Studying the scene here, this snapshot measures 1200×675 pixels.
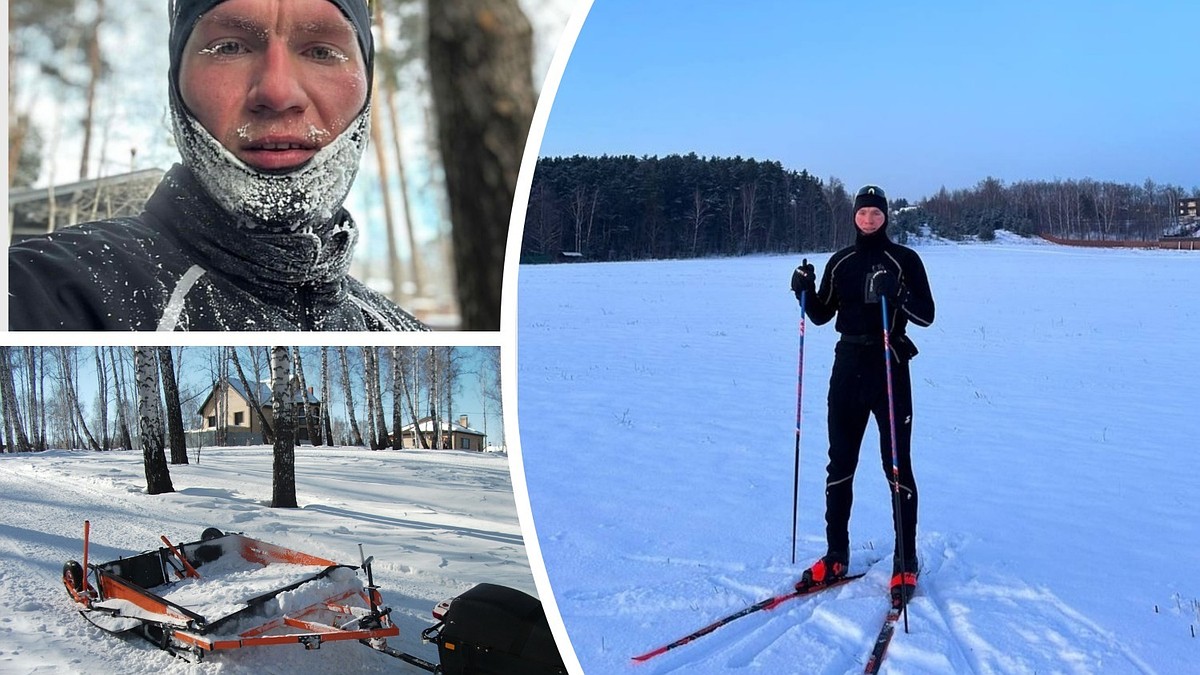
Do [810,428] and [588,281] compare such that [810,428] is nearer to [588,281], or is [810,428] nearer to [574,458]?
[574,458]

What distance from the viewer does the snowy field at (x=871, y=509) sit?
3.05m

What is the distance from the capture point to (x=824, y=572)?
11.4 feet

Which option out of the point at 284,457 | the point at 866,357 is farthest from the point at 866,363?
the point at 284,457

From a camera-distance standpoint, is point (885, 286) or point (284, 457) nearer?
point (284, 457)

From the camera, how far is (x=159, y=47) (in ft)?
7.27

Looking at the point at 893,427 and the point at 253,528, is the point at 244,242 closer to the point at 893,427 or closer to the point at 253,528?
the point at 253,528

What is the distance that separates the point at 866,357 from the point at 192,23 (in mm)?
2792

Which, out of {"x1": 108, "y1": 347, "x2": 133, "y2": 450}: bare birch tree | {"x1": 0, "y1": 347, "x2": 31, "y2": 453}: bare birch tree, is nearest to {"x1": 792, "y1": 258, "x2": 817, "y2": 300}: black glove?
{"x1": 108, "y1": 347, "x2": 133, "y2": 450}: bare birch tree

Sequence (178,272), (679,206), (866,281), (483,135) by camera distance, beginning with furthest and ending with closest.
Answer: (679,206)
(866,281)
(483,135)
(178,272)

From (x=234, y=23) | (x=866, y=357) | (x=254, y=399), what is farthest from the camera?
(x=866, y=357)

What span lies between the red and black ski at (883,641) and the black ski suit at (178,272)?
7.00 feet

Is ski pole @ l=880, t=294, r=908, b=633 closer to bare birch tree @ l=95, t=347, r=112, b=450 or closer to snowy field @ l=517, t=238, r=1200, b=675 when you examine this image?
snowy field @ l=517, t=238, r=1200, b=675

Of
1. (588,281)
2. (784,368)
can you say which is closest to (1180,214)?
(588,281)

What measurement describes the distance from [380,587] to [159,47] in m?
2.10
